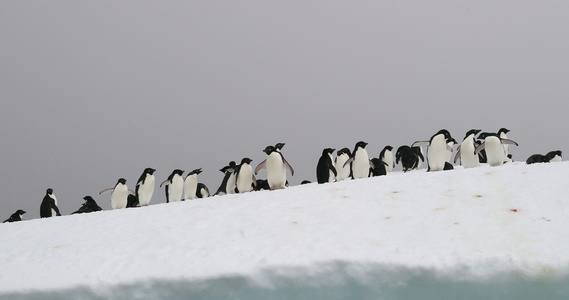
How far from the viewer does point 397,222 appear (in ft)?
14.4

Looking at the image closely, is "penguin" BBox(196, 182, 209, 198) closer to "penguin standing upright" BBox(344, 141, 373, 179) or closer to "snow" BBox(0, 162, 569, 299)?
"penguin standing upright" BBox(344, 141, 373, 179)

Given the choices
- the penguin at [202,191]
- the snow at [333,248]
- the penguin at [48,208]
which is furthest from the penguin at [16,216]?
the snow at [333,248]

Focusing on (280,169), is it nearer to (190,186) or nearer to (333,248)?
(190,186)

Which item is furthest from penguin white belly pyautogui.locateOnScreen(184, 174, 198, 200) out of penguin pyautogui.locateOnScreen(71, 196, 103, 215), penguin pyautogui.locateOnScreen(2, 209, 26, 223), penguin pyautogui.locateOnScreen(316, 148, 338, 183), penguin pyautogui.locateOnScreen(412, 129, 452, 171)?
penguin pyautogui.locateOnScreen(2, 209, 26, 223)

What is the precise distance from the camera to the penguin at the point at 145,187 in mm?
10305

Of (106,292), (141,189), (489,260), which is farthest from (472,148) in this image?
(106,292)

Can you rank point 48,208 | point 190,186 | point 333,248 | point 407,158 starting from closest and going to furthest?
point 333,248
point 190,186
point 48,208
point 407,158

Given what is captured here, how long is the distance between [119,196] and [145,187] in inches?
22.5

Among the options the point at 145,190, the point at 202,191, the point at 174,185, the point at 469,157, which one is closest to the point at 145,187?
the point at 145,190

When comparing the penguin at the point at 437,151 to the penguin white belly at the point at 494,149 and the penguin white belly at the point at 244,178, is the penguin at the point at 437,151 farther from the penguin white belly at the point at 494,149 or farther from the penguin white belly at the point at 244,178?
the penguin white belly at the point at 244,178

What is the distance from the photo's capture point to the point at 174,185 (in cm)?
1059

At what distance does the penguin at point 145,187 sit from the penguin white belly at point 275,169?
9.37 feet

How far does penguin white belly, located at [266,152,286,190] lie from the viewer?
831cm

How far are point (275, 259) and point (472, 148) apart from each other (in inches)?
282
